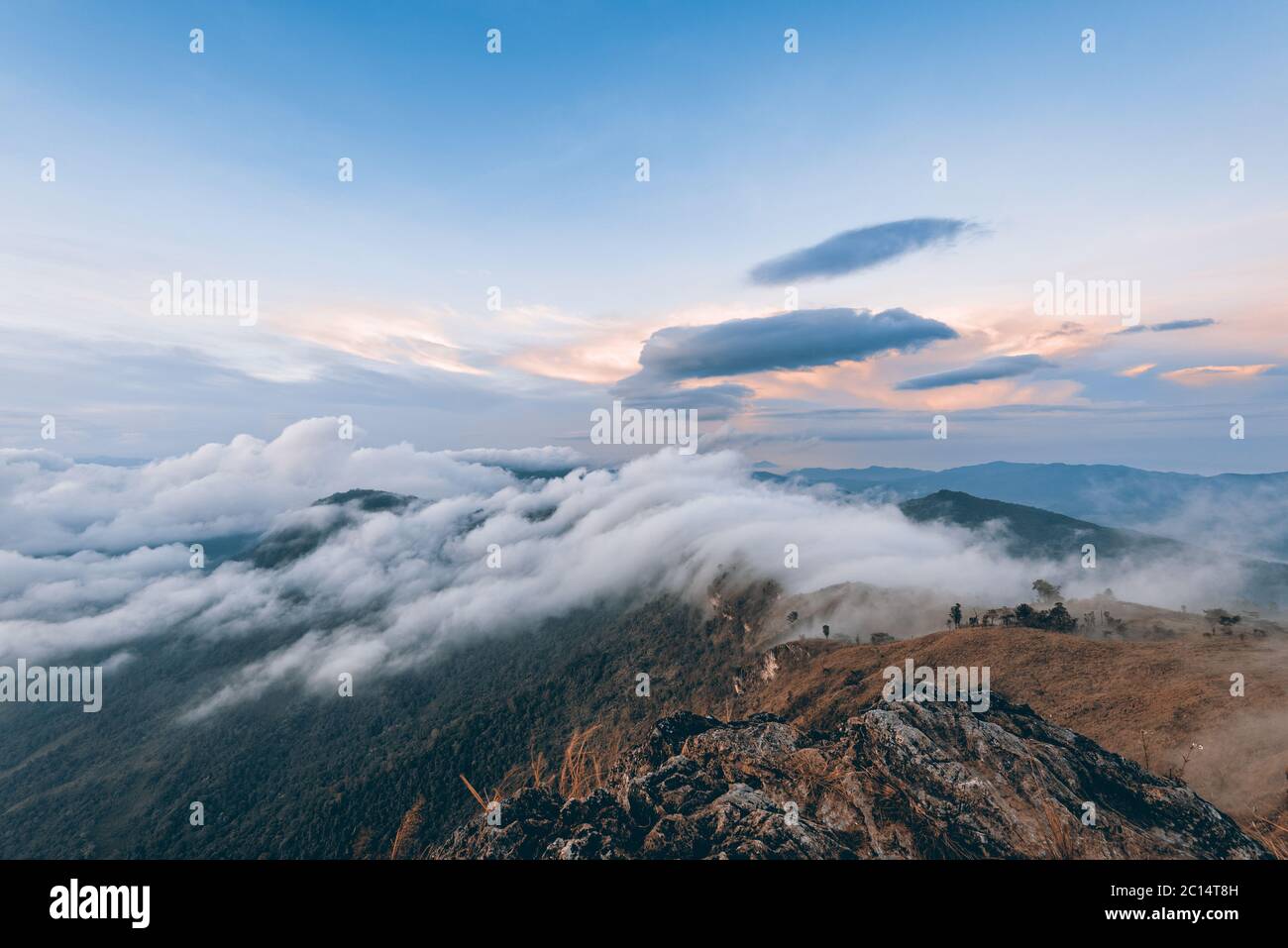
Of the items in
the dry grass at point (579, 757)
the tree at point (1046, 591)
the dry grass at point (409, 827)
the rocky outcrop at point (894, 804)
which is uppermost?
the rocky outcrop at point (894, 804)

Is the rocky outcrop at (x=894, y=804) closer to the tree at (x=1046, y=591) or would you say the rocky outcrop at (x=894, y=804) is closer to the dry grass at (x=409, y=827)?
the tree at (x=1046, y=591)

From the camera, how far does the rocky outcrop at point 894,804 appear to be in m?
30.4

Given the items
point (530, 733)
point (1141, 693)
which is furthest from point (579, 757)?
point (1141, 693)

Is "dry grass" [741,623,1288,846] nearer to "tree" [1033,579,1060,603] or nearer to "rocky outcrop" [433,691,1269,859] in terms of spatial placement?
"rocky outcrop" [433,691,1269,859]

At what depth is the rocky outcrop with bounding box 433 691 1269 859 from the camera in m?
30.4

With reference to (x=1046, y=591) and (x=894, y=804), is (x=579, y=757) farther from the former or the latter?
(x=1046, y=591)

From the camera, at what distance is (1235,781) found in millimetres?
41812

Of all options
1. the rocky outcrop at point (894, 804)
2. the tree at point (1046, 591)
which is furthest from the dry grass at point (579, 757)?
the tree at point (1046, 591)

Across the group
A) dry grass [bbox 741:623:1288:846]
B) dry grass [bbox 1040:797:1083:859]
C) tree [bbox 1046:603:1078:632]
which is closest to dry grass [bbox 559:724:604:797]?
dry grass [bbox 741:623:1288:846]
